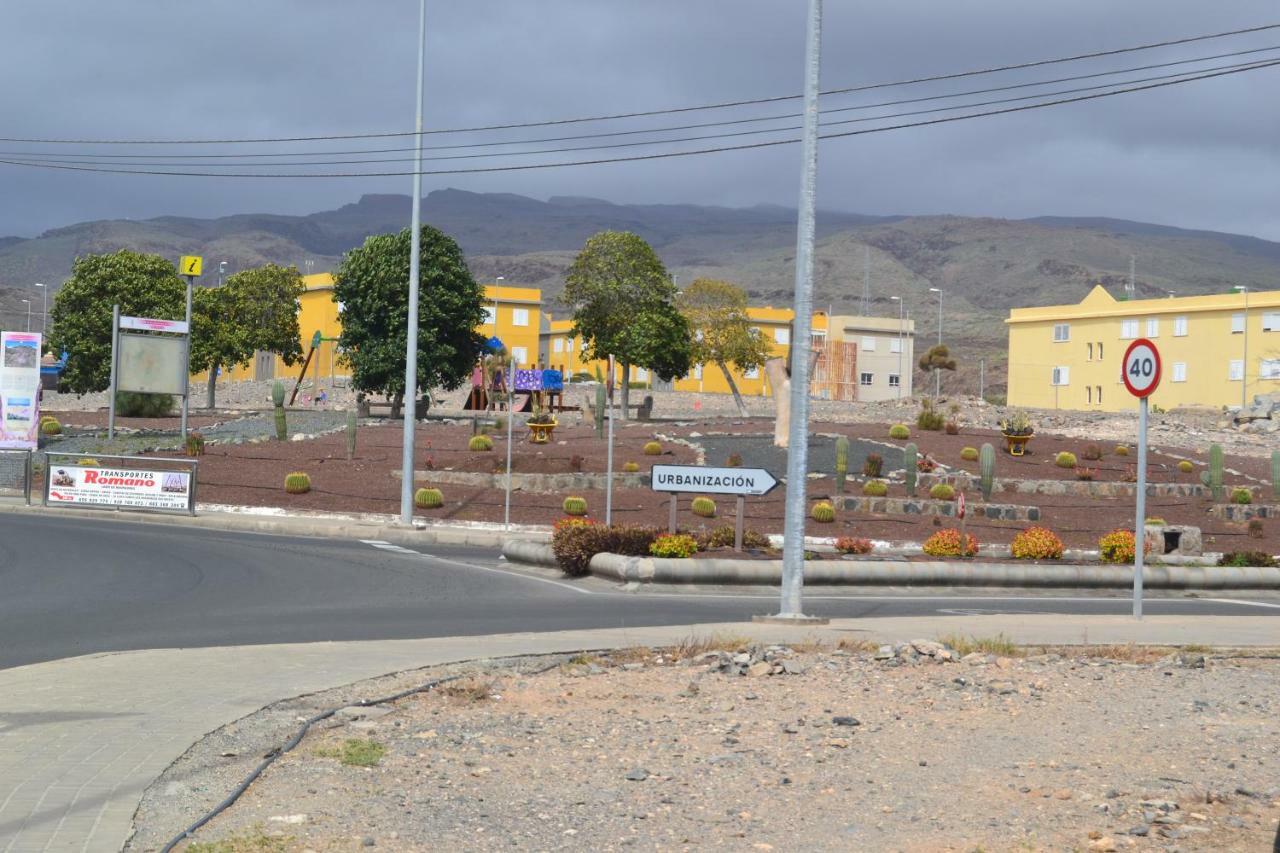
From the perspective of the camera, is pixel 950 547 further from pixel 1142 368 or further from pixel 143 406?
pixel 143 406

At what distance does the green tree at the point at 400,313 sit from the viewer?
6200 cm

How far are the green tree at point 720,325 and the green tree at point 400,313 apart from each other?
1574 cm

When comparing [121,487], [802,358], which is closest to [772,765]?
[802,358]

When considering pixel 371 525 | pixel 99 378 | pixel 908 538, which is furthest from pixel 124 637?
pixel 99 378

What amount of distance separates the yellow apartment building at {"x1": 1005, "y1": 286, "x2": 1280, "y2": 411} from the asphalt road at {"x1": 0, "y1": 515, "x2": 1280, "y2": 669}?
60.7 metres

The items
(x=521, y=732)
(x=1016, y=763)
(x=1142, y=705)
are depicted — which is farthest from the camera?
(x=1142, y=705)

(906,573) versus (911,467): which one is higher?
(911,467)

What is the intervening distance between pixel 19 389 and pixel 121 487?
9.43m

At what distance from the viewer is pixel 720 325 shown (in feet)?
251

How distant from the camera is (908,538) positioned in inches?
1247

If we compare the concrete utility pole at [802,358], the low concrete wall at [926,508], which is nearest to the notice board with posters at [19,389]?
the low concrete wall at [926,508]

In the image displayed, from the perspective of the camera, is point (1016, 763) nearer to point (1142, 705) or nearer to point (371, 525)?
point (1142, 705)

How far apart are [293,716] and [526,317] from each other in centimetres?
9182

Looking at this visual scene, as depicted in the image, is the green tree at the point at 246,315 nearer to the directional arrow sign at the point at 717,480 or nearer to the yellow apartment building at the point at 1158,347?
the yellow apartment building at the point at 1158,347
